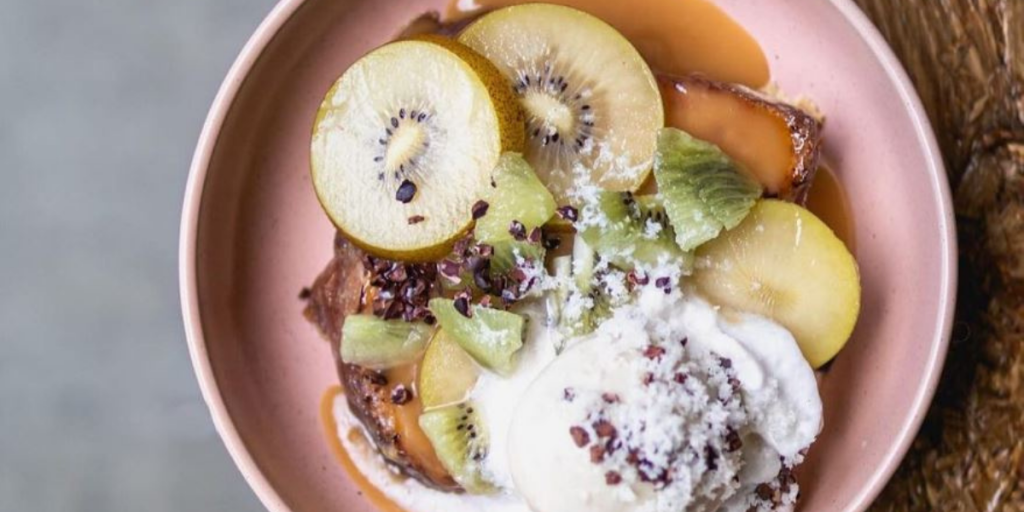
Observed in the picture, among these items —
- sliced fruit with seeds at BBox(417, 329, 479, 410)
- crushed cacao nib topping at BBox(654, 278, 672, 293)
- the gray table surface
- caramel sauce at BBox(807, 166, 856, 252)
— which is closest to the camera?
crushed cacao nib topping at BBox(654, 278, 672, 293)

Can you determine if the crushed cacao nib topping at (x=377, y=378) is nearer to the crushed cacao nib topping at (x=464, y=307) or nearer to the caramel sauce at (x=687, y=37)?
the crushed cacao nib topping at (x=464, y=307)

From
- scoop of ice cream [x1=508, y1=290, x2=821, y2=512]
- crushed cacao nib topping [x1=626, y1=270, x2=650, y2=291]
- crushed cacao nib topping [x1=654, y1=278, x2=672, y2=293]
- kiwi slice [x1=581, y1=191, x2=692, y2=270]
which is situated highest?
kiwi slice [x1=581, y1=191, x2=692, y2=270]

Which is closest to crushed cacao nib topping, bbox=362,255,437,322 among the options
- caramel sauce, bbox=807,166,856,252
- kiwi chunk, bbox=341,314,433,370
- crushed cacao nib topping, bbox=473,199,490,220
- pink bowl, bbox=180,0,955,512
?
kiwi chunk, bbox=341,314,433,370

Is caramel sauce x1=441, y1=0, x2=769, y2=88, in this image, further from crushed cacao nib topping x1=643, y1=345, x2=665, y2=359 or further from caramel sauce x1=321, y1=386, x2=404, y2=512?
caramel sauce x1=321, y1=386, x2=404, y2=512

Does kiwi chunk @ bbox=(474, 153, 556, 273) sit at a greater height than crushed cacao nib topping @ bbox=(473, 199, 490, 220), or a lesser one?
lesser

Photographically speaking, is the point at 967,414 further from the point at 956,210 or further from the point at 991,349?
the point at 956,210

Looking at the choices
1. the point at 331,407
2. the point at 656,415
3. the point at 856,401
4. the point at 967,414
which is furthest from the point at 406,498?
the point at 967,414
